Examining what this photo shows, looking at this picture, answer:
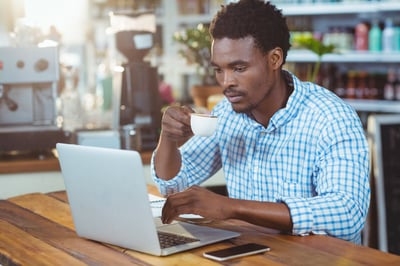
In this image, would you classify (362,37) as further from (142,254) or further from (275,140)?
(142,254)

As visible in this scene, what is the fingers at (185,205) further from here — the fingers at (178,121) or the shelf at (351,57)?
the shelf at (351,57)

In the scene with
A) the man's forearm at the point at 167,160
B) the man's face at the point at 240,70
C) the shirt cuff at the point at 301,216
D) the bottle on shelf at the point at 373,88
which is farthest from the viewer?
the bottle on shelf at the point at 373,88

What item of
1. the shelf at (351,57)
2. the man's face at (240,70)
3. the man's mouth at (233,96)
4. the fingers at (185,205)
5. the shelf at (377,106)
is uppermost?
the man's face at (240,70)

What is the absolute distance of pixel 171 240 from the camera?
5.84ft

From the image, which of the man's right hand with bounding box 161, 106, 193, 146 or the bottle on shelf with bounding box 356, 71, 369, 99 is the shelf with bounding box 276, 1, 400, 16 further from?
the man's right hand with bounding box 161, 106, 193, 146

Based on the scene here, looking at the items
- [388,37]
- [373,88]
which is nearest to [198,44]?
[388,37]

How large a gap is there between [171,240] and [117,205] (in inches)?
6.3

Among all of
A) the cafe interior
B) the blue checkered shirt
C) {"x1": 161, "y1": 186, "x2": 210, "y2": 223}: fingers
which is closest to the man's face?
the blue checkered shirt

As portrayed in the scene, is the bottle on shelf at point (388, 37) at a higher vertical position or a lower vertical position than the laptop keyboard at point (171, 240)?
higher

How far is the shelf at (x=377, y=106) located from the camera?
18.1 feet

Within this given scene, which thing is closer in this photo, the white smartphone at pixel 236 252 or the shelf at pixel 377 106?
the white smartphone at pixel 236 252

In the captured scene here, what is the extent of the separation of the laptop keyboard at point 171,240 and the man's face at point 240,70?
48cm

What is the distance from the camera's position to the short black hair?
215 centimetres

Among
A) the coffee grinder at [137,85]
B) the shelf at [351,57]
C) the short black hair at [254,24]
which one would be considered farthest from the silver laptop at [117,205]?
the shelf at [351,57]
